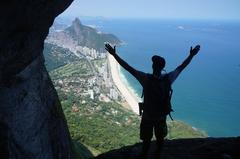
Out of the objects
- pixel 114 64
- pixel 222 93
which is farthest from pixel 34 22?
pixel 114 64

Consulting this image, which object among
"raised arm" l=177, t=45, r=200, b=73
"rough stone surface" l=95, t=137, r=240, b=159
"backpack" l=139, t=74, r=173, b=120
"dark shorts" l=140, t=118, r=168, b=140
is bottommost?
"rough stone surface" l=95, t=137, r=240, b=159

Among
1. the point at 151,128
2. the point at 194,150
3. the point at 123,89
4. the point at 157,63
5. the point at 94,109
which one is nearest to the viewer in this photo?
the point at 157,63

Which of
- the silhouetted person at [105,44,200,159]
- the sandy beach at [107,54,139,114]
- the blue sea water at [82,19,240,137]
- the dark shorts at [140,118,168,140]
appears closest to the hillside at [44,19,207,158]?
the sandy beach at [107,54,139,114]

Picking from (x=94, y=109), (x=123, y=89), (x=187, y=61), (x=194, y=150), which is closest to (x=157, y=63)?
(x=187, y=61)

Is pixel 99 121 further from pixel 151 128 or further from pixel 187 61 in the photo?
pixel 187 61

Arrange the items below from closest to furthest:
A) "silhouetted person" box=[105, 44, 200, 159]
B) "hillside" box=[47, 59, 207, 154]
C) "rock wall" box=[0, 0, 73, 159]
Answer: "rock wall" box=[0, 0, 73, 159] → "silhouetted person" box=[105, 44, 200, 159] → "hillside" box=[47, 59, 207, 154]

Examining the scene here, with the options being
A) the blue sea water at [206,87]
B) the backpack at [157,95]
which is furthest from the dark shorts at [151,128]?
the blue sea water at [206,87]

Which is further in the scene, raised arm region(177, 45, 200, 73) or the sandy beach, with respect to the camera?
the sandy beach

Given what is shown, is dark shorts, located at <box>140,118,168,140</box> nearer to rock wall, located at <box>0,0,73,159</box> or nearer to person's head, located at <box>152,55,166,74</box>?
person's head, located at <box>152,55,166,74</box>
